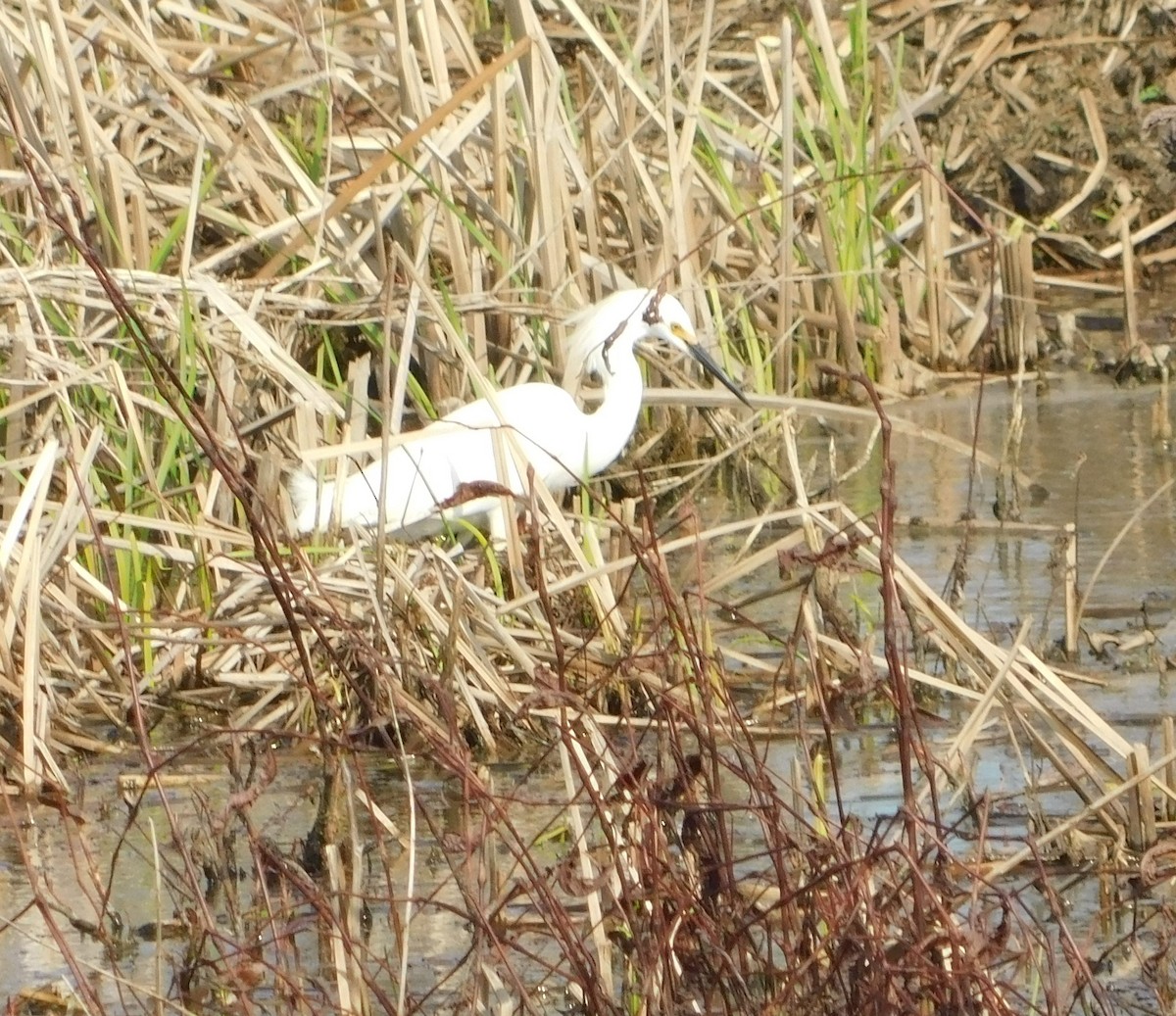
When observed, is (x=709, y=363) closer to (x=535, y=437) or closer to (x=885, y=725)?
(x=535, y=437)

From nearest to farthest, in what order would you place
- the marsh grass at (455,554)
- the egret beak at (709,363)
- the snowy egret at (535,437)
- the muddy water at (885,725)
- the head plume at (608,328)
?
the marsh grass at (455,554) → the muddy water at (885,725) → the snowy egret at (535,437) → the head plume at (608,328) → the egret beak at (709,363)

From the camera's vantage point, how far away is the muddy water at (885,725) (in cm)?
274

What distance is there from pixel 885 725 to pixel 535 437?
1636mm

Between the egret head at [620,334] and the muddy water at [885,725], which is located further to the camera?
the egret head at [620,334]

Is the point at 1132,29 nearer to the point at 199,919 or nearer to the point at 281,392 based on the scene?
the point at 281,392

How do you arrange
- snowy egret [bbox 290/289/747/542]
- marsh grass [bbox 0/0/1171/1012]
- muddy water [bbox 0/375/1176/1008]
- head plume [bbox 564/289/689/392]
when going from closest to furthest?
1. marsh grass [bbox 0/0/1171/1012]
2. muddy water [bbox 0/375/1176/1008]
3. snowy egret [bbox 290/289/747/542]
4. head plume [bbox 564/289/689/392]

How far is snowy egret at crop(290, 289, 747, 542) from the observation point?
4684 millimetres

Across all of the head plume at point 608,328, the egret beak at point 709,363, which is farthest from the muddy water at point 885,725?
the head plume at point 608,328

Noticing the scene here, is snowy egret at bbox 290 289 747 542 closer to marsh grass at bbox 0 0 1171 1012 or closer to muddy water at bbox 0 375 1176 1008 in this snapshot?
marsh grass at bbox 0 0 1171 1012

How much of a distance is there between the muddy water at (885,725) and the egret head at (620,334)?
556 mm

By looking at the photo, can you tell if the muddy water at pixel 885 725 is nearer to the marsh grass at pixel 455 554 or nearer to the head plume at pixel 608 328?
the marsh grass at pixel 455 554

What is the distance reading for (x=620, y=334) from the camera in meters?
5.11

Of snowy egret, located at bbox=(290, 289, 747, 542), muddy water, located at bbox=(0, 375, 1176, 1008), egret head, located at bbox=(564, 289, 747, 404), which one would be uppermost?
egret head, located at bbox=(564, 289, 747, 404)

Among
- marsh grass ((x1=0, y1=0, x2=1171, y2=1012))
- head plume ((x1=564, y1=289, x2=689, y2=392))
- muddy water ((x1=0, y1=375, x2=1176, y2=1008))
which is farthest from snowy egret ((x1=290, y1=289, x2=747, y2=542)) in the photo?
muddy water ((x1=0, y1=375, x2=1176, y2=1008))
